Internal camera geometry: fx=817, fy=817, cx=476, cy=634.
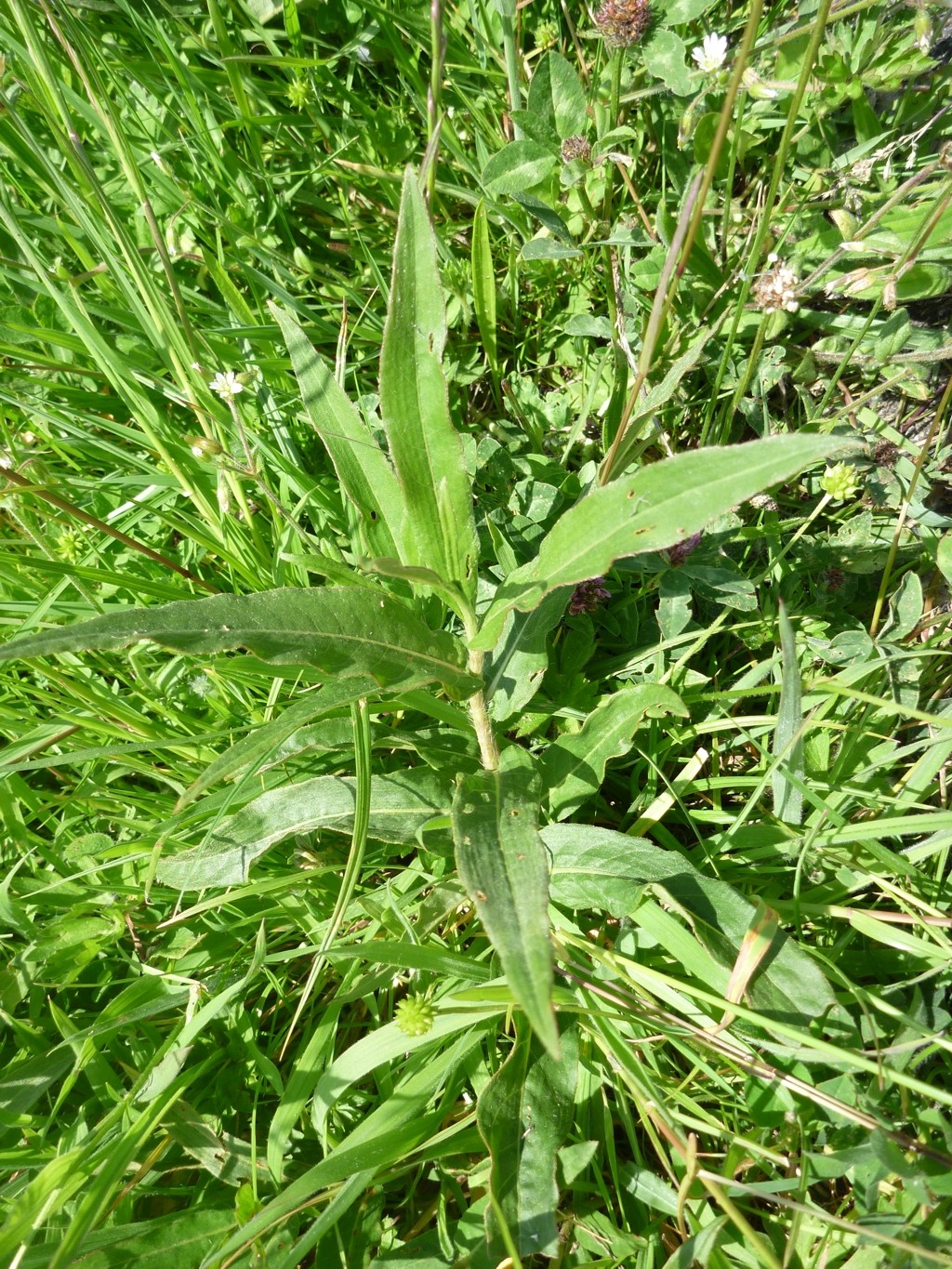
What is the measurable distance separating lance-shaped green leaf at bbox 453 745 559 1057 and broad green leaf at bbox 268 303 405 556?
20.5 inches

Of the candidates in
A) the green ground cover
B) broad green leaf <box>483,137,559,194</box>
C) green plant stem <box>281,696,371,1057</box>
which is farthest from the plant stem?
broad green leaf <box>483,137,559,194</box>

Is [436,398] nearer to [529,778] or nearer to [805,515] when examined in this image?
Result: [529,778]

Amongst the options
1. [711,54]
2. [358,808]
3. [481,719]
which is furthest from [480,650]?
[711,54]

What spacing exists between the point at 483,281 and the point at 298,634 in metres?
1.29

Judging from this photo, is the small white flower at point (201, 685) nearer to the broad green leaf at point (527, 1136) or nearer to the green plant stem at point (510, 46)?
the broad green leaf at point (527, 1136)

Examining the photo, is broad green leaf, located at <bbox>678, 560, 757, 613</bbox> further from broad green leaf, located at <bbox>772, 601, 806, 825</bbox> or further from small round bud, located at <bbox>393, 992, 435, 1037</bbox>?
small round bud, located at <bbox>393, 992, 435, 1037</bbox>

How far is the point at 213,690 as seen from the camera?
212 centimetres

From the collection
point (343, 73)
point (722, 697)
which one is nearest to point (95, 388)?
point (343, 73)

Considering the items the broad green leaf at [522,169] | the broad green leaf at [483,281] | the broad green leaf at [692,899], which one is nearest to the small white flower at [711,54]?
the broad green leaf at [522,169]

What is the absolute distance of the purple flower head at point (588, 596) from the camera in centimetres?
200

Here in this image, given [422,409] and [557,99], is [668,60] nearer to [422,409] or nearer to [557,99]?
[557,99]

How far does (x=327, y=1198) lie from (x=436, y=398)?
1.52 m

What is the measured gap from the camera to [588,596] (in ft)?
6.60

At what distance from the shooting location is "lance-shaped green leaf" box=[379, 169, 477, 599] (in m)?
1.47
